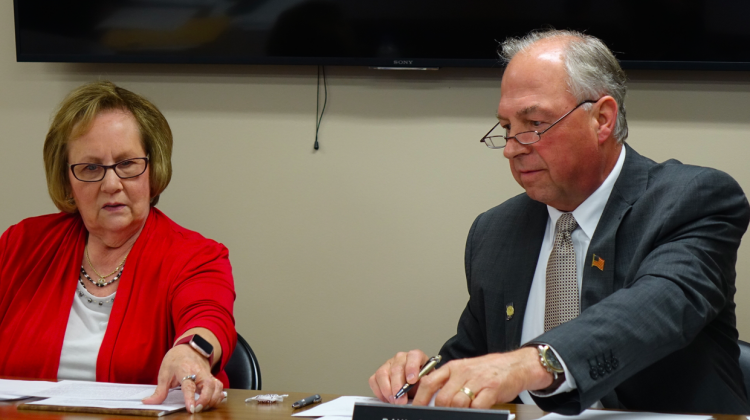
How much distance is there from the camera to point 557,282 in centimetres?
173

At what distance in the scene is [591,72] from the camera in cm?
172

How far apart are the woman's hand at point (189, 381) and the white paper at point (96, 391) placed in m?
0.07

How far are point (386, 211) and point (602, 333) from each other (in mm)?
1598

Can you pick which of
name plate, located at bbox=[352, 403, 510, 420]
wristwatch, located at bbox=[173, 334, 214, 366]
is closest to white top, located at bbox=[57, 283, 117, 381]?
wristwatch, located at bbox=[173, 334, 214, 366]

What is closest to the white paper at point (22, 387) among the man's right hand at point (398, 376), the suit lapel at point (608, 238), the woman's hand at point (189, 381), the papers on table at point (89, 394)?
the papers on table at point (89, 394)

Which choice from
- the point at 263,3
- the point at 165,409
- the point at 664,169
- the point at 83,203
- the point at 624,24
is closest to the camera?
the point at 165,409

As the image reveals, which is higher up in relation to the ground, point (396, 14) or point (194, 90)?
point (396, 14)

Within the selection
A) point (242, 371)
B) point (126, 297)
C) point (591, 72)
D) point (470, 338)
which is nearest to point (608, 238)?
point (591, 72)

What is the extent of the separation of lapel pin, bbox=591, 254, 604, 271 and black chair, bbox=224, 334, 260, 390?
0.88 m

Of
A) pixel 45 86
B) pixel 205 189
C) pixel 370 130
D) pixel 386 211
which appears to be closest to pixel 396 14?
Result: pixel 370 130

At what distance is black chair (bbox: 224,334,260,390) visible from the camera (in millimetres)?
1926

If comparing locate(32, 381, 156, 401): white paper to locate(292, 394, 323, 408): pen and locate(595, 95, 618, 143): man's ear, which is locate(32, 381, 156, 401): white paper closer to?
locate(292, 394, 323, 408): pen

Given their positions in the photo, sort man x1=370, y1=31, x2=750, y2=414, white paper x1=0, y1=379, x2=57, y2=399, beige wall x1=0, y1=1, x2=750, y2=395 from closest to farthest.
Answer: man x1=370, y1=31, x2=750, y2=414 < white paper x1=0, y1=379, x2=57, y2=399 < beige wall x1=0, y1=1, x2=750, y2=395

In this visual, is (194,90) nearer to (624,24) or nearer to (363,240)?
(363,240)
